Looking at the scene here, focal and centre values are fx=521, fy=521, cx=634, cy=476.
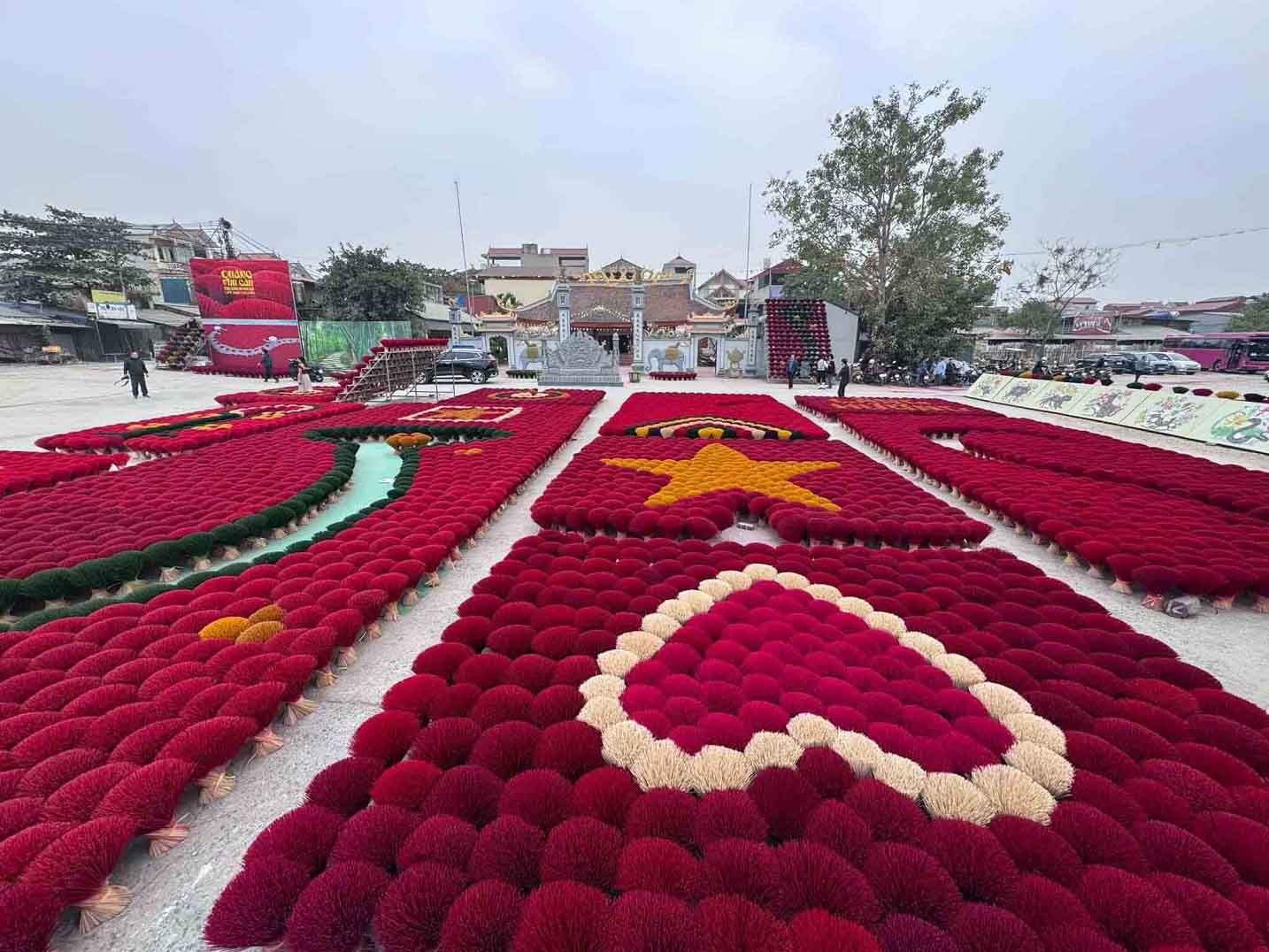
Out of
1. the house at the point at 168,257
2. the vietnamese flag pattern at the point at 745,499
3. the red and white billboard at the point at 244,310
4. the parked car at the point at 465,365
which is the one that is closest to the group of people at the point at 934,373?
the vietnamese flag pattern at the point at 745,499

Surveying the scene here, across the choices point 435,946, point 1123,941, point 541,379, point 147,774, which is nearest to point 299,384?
point 541,379

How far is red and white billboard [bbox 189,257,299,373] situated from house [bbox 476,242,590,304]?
1871cm

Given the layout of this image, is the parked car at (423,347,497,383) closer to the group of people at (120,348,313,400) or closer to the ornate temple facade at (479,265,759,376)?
the ornate temple facade at (479,265,759,376)

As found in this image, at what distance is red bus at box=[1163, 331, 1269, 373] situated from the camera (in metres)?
28.3

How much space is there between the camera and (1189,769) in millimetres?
1974

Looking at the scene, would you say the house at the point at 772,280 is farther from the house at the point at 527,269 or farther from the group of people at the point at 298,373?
the group of people at the point at 298,373

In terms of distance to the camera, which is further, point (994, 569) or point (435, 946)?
point (994, 569)

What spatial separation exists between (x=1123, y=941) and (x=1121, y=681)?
166cm

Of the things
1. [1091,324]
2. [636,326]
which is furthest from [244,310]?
[1091,324]

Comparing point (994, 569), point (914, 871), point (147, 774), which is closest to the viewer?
point (914, 871)

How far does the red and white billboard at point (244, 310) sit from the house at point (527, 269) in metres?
18.7

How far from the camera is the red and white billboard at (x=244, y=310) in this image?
955 inches

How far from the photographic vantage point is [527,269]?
50.5 metres

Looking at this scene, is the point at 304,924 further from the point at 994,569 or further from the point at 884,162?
the point at 884,162
